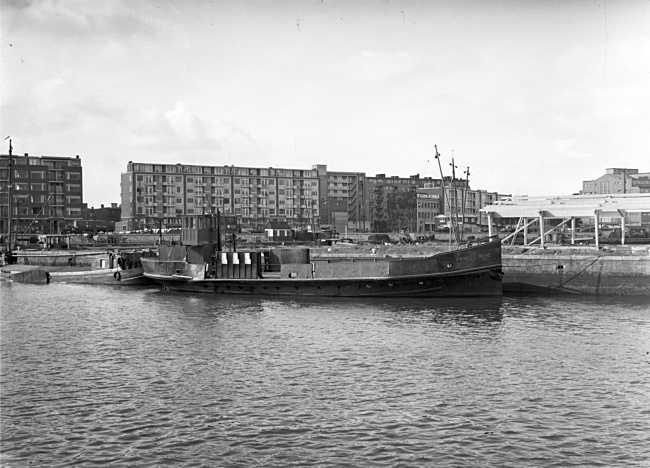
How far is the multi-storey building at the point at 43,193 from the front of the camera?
13362 centimetres

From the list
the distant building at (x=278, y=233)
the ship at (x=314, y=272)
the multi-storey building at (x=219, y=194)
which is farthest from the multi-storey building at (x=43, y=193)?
the ship at (x=314, y=272)

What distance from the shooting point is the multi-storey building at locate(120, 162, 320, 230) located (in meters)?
154

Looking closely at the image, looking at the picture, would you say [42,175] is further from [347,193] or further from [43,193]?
[347,193]

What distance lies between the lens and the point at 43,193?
13850 cm

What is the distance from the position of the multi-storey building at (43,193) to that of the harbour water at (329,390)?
347ft

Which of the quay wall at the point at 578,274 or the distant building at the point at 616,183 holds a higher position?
the distant building at the point at 616,183

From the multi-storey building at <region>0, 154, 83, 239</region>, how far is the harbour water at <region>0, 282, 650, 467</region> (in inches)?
4169

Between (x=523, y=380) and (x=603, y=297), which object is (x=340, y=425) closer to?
(x=523, y=380)

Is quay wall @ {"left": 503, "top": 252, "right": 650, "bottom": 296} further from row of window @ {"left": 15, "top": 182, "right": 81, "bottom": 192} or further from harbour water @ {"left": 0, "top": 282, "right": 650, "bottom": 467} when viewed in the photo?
row of window @ {"left": 15, "top": 182, "right": 81, "bottom": 192}

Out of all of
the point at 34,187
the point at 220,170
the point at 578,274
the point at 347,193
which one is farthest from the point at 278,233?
the point at 578,274

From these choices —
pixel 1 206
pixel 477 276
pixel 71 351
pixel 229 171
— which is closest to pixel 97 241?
pixel 1 206

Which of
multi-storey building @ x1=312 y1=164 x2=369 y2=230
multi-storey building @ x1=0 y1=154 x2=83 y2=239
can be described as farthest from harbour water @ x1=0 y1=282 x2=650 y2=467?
multi-storey building @ x1=312 y1=164 x2=369 y2=230

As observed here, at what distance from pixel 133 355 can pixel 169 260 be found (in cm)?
2790

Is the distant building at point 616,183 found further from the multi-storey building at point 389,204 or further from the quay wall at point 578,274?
the quay wall at point 578,274
